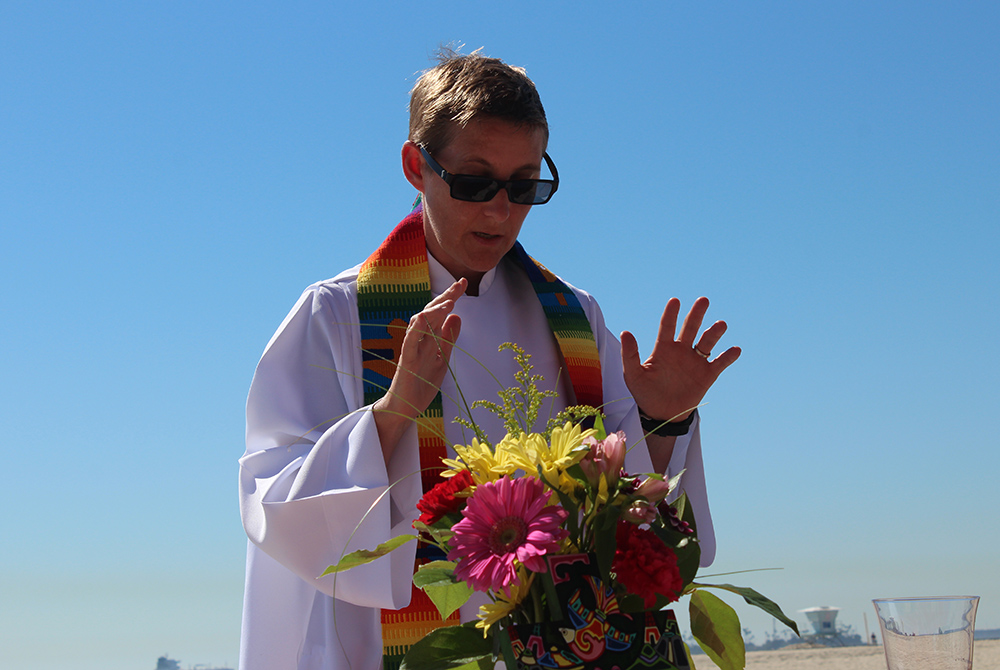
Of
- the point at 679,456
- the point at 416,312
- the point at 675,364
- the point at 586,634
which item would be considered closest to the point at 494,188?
the point at 416,312

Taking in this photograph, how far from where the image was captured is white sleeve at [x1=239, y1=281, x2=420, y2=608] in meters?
2.52

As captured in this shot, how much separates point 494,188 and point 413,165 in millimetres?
450

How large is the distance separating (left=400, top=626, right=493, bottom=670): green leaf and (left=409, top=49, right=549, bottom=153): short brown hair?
1839 millimetres

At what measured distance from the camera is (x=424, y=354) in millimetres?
2432

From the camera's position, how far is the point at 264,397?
2.99 meters

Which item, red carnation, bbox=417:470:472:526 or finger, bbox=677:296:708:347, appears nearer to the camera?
red carnation, bbox=417:470:472:526

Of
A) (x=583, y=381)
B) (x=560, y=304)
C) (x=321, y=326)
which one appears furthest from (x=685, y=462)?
(x=321, y=326)

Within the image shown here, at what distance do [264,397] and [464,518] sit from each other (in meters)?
1.58

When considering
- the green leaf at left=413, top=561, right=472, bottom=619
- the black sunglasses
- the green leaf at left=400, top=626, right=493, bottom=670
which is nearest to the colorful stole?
the black sunglasses

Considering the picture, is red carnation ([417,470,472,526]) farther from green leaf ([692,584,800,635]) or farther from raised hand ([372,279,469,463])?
raised hand ([372,279,469,463])

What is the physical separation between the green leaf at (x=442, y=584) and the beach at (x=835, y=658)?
56.9ft

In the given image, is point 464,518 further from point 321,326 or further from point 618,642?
point 321,326

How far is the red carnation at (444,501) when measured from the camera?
1667 mm

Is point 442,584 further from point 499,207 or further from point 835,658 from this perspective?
point 835,658
